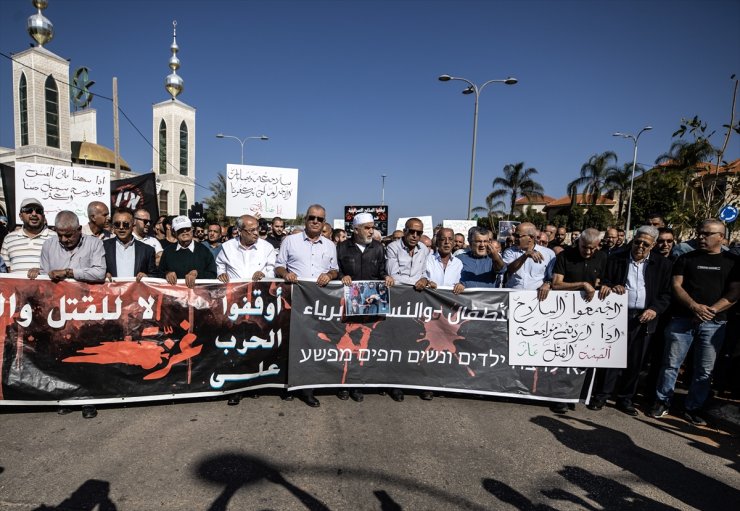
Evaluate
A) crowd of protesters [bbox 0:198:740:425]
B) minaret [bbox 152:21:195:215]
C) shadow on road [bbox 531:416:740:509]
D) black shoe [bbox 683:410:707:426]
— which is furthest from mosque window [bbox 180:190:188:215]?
black shoe [bbox 683:410:707:426]

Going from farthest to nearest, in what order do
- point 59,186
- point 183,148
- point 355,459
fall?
point 183,148
point 59,186
point 355,459

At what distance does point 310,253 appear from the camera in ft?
15.0

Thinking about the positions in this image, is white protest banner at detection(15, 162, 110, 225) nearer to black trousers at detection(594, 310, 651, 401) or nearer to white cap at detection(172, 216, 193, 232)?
white cap at detection(172, 216, 193, 232)

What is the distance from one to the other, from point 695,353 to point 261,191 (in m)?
8.73

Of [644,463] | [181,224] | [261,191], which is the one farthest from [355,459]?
[261,191]

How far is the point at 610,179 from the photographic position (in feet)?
155

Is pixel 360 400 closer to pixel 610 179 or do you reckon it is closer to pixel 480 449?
pixel 480 449

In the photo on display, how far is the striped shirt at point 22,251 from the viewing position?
423cm

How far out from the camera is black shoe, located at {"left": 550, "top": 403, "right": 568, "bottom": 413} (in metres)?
4.24

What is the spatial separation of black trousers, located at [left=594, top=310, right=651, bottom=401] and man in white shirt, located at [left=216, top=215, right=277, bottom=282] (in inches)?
157

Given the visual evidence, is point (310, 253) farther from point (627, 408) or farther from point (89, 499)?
point (627, 408)

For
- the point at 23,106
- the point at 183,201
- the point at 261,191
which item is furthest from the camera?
the point at 183,201

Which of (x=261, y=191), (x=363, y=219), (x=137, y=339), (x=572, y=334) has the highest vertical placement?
(x=261, y=191)

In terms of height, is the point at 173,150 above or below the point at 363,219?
above
